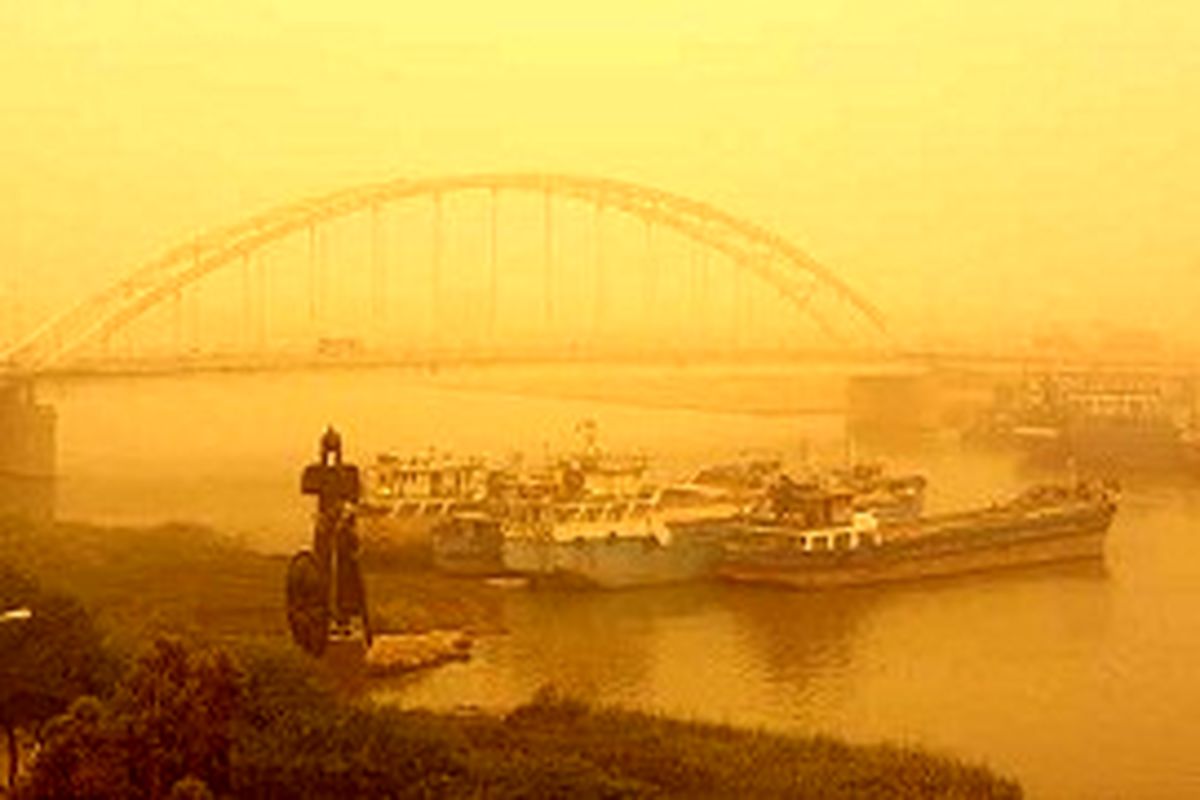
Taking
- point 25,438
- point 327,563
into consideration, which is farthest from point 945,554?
point 25,438

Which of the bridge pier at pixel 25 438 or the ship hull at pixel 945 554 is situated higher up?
the bridge pier at pixel 25 438

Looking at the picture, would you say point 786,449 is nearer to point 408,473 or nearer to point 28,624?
point 408,473

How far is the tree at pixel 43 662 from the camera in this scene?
2033cm

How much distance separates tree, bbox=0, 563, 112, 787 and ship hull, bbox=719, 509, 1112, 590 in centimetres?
2021

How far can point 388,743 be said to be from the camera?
17016mm

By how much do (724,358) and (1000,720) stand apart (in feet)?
151

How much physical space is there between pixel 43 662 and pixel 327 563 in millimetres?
3798

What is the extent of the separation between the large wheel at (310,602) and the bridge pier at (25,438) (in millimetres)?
35604

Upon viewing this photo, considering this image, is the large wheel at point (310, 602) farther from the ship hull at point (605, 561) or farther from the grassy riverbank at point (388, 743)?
the ship hull at point (605, 561)

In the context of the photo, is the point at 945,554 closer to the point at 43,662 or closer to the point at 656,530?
the point at 656,530

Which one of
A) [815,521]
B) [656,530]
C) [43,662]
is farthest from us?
[815,521]

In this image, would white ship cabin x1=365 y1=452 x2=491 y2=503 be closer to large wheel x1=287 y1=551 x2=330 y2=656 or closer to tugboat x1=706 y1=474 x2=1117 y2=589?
tugboat x1=706 y1=474 x2=1117 y2=589

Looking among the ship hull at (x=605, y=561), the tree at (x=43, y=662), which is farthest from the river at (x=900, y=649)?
the tree at (x=43, y=662)

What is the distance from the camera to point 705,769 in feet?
68.2
